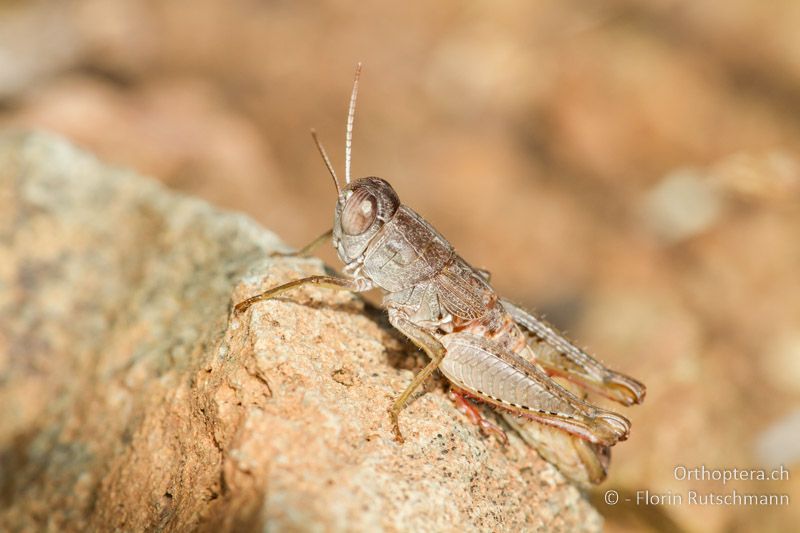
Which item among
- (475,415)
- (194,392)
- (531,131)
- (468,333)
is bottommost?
(194,392)

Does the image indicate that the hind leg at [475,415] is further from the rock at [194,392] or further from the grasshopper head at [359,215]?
the grasshopper head at [359,215]

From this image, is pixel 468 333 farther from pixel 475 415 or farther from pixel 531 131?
pixel 531 131

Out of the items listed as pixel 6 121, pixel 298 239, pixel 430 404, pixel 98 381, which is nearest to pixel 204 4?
pixel 6 121

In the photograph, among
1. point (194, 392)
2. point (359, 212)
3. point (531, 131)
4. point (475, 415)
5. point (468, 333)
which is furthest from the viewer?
point (531, 131)

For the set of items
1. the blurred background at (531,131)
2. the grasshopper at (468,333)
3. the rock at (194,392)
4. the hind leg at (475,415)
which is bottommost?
the rock at (194,392)

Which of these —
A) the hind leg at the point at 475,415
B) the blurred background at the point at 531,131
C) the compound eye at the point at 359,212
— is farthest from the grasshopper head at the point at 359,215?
the blurred background at the point at 531,131

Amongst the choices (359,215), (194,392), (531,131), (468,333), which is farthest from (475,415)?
(531,131)
